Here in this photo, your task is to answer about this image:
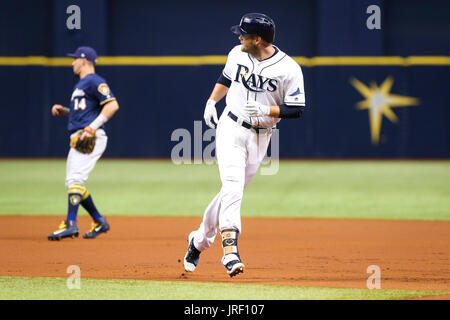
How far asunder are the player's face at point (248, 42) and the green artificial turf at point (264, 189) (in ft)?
16.3

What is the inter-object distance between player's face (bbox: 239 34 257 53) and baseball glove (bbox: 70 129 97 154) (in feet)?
8.95

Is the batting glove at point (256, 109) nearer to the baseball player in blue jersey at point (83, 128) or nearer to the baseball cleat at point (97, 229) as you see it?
the baseball player in blue jersey at point (83, 128)

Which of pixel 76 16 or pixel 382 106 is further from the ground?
pixel 76 16

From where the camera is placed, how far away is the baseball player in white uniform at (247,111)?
6.24m

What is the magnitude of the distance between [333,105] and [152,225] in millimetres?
10770

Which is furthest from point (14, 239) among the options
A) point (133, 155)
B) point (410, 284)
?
point (133, 155)

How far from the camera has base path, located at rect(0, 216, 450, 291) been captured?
21.4 ft

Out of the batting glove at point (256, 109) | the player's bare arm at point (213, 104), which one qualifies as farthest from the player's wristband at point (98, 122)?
the batting glove at point (256, 109)

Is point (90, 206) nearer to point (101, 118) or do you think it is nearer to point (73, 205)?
point (73, 205)

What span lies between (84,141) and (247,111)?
292cm

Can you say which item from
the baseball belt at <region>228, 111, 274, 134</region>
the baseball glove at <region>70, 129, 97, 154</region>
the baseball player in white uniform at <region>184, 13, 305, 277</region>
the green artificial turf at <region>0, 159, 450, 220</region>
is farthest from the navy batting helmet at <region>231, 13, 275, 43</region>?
the green artificial turf at <region>0, 159, 450, 220</region>

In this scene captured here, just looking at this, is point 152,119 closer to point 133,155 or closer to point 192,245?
point 133,155

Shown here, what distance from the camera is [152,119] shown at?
20.3 metres

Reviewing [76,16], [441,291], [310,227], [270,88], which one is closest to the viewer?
[441,291]
